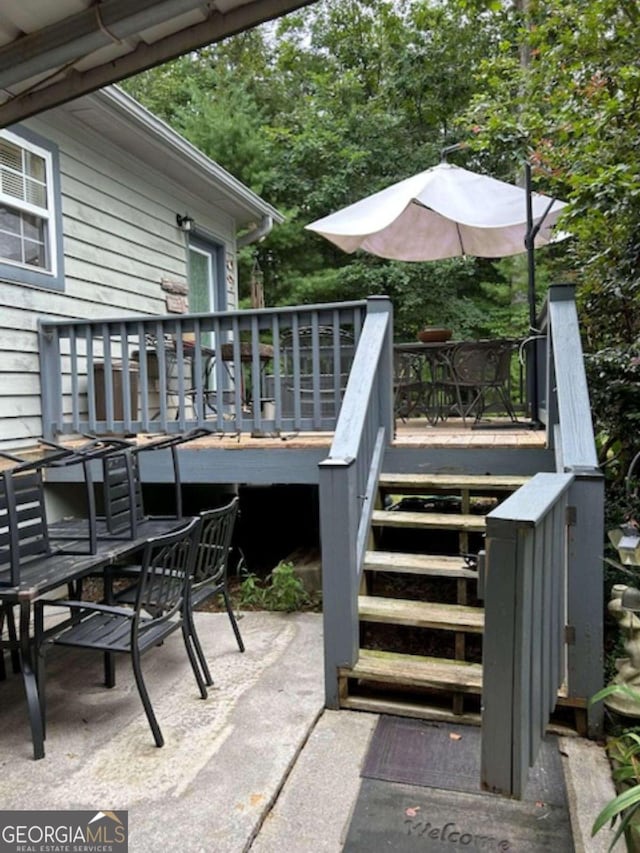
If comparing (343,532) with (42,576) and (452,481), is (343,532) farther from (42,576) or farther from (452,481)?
(42,576)

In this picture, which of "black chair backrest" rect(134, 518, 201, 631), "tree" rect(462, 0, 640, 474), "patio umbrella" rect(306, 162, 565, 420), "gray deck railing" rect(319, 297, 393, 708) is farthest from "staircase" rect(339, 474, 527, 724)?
"patio umbrella" rect(306, 162, 565, 420)

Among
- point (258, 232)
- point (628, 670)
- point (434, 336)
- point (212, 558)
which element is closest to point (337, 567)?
point (212, 558)

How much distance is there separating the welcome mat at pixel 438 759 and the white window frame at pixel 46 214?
4.00 metres

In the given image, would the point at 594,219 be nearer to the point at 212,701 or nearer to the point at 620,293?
the point at 620,293

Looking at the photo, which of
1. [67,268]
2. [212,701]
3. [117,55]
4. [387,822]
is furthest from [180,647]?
[67,268]

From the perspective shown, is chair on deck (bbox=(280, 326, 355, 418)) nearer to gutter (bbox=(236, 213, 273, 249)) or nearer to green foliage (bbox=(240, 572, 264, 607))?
green foliage (bbox=(240, 572, 264, 607))

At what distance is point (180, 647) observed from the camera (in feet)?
11.5

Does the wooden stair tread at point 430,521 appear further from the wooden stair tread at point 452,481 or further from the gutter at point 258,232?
the gutter at point 258,232

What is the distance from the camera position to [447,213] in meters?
4.68

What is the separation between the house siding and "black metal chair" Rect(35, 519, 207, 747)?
86.4 inches

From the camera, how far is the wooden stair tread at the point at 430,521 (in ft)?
10.6

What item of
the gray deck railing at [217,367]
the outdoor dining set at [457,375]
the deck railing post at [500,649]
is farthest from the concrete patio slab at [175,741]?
the outdoor dining set at [457,375]

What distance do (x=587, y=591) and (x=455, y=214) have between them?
3.23m

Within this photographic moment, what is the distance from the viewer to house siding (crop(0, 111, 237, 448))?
4496mm
